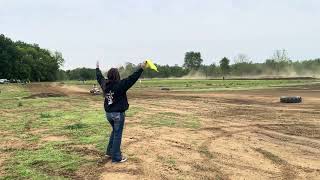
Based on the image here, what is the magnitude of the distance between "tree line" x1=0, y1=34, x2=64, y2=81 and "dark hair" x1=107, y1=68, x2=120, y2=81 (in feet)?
399

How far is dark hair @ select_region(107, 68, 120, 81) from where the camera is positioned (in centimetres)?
973

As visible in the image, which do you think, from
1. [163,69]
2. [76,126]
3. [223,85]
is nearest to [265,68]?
[163,69]

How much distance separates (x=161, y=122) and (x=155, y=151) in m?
5.95

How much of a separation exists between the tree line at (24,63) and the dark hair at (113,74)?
399 ft

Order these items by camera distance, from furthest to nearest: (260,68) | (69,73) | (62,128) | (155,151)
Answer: (69,73) < (260,68) < (62,128) < (155,151)

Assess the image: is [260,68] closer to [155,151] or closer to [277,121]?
[277,121]

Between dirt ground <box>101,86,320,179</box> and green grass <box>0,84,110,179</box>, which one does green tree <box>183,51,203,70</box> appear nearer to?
green grass <box>0,84,110,179</box>

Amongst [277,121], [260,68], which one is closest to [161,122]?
[277,121]

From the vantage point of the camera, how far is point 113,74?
9.73 meters

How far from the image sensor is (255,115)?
2042 cm

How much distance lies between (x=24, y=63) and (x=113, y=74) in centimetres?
13281

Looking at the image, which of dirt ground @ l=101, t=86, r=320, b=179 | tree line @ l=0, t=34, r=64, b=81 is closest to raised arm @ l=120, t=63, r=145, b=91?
dirt ground @ l=101, t=86, r=320, b=179

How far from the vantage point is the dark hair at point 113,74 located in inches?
383

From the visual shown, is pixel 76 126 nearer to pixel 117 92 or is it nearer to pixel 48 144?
pixel 48 144
